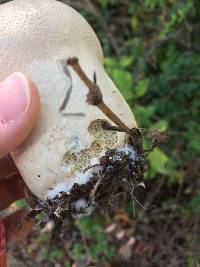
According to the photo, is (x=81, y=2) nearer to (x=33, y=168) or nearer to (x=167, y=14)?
(x=167, y=14)

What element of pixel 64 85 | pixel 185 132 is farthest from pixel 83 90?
pixel 185 132

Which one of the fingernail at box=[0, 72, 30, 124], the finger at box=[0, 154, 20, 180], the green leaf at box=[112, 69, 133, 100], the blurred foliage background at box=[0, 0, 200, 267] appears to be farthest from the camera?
the blurred foliage background at box=[0, 0, 200, 267]

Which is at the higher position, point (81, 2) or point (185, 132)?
point (81, 2)

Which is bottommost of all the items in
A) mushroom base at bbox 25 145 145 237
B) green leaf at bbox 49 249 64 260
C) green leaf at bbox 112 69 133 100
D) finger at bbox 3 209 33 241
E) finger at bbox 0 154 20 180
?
green leaf at bbox 49 249 64 260

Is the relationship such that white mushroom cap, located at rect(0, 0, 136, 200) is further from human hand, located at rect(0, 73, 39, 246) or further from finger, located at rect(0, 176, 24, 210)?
finger, located at rect(0, 176, 24, 210)

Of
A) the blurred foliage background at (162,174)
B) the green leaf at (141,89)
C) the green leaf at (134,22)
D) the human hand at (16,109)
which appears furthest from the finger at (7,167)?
the green leaf at (134,22)

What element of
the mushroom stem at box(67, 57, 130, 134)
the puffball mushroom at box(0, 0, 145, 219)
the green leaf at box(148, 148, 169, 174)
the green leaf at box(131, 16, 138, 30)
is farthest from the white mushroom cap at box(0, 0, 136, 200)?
the green leaf at box(131, 16, 138, 30)

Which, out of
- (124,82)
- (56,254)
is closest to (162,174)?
(124,82)
